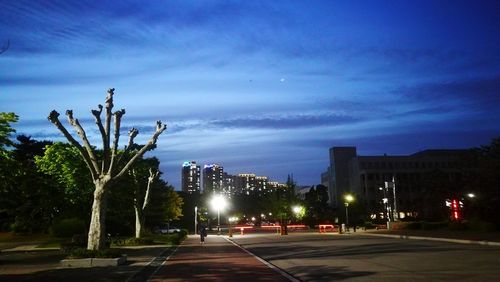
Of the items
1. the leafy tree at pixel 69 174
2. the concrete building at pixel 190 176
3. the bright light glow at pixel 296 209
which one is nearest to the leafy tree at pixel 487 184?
the leafy tree at pixel 69 174

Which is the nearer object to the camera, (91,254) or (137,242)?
(91,254)

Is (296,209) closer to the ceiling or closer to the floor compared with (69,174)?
closer to the floor

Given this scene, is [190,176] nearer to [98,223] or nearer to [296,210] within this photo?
[296,210]

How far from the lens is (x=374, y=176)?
471ft

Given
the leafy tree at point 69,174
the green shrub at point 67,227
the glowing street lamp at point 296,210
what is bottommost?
the green shrub at point 67,227

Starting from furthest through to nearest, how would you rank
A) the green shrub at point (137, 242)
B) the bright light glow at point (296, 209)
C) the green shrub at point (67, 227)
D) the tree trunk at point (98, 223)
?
the bright light glow at point (296, 209) < the green shrub at point (67, 227) < the green shrub at point (137, 242) < the tree trunk at point (98, 223)

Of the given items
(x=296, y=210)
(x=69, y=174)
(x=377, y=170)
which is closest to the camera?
(x=69, y=174)

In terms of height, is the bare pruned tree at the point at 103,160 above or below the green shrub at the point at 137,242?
above

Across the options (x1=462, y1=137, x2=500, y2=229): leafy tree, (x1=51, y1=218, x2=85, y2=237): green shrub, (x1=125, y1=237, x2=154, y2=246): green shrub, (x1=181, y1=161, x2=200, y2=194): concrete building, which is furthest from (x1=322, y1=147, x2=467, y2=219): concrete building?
(x1=125, y1=237, x2=154, y2=246): green shrub

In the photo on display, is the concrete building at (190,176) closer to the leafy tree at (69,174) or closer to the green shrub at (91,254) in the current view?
the leafy tree at (69,174)

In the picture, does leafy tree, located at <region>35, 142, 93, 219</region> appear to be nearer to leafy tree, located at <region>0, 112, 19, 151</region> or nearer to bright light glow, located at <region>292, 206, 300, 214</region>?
leafy tree, located at <region>0, 112, 19, 151</region>

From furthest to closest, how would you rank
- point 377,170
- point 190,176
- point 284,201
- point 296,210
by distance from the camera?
point 190,176
point 377,170
point 296,210
point 284,201

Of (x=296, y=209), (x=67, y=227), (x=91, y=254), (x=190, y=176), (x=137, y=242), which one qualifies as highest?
(x=190, y=176)

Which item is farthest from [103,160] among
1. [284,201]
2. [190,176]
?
[190,176]
